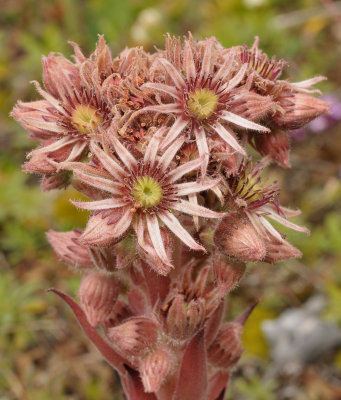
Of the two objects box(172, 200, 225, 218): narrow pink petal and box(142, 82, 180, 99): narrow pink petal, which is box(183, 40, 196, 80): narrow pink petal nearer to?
box(142, 82, 180, 99): narrow pink petal

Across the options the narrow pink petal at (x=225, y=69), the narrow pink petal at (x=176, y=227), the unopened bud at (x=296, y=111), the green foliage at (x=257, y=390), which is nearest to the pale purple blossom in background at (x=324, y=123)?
the green foliage at (x=257, y=390)

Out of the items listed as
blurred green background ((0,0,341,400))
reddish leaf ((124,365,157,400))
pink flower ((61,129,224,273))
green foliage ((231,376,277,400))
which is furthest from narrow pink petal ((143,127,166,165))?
green foliage ((231,376,277,400))

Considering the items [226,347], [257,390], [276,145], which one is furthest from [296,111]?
[257,390]

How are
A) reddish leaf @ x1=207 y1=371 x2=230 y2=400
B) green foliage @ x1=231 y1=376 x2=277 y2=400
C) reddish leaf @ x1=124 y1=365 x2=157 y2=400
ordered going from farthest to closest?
green foliage @ x1=231 y1=376 x2=277 y2=400 → reddish leaf @ x1=207 y1=371 x2=230 y2=400 → reddish leaf @ x1=124 y1=365 x2=157 y2=400

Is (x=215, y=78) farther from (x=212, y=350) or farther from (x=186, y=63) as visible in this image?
(x=212, y=350)

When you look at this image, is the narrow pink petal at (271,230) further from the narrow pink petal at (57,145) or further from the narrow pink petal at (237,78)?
the narrow pink petal at (57,145)

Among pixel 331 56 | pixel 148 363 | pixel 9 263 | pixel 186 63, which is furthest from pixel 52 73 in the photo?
pixel 331 56
